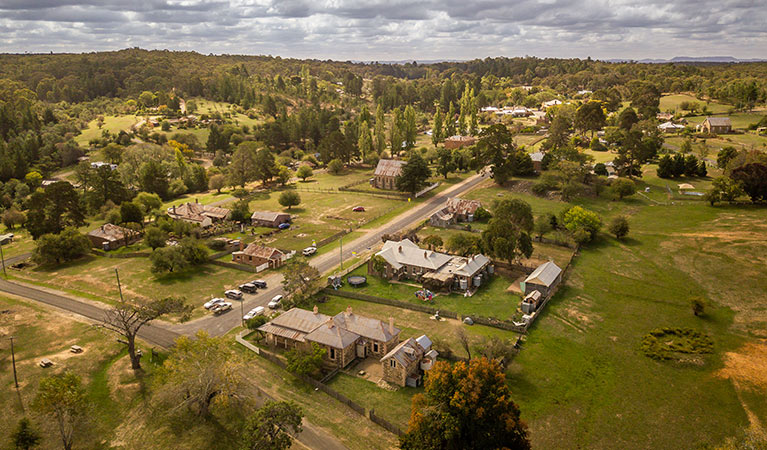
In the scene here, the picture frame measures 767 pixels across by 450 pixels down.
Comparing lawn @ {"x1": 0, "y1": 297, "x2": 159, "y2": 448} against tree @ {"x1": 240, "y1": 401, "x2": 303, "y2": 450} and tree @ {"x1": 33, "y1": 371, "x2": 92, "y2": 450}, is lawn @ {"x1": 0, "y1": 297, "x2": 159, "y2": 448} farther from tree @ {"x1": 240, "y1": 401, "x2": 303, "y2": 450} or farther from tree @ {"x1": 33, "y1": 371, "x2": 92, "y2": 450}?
tree @ {"x1": 240, "y1": 401, "x2": 303, "y2": 450}

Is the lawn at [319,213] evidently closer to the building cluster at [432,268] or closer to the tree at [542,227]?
the building cluster at [432,268]

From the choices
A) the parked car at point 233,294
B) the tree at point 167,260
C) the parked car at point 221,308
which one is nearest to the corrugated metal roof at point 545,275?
the parked car at point 233,294

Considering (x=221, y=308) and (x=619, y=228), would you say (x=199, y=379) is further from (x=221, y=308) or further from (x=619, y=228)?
(x=619, y=228)

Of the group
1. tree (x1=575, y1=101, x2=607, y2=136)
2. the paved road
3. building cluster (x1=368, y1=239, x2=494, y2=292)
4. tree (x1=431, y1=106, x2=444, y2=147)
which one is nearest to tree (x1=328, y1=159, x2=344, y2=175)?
the paved road

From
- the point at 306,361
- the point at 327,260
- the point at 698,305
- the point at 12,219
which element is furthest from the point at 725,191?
the point at 12,219

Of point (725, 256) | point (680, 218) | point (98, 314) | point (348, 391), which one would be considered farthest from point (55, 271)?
point (680, 218)

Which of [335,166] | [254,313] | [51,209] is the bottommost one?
[254,313]
